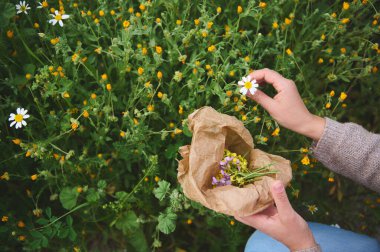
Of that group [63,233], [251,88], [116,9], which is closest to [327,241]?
[251,88]

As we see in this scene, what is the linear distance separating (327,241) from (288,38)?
1038mm

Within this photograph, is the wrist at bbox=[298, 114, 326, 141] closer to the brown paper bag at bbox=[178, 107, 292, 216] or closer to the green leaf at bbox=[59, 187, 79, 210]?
the brown paper bag at bbox=[178, 107, 292, 216]

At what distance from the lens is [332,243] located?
162 centimetres

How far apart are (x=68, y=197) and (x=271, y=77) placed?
41.4 inches

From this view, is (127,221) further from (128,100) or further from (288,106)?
(288,106)

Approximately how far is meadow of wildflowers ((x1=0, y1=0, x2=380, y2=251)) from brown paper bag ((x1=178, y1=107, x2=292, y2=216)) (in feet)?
0.57

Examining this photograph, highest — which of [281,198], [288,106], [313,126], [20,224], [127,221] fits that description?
[288,106]

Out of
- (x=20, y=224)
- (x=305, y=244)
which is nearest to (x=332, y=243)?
(x=305, y=244)

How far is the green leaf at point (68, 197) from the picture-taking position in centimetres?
177

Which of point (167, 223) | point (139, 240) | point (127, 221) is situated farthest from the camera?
point (139, 240)

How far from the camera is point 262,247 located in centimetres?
167

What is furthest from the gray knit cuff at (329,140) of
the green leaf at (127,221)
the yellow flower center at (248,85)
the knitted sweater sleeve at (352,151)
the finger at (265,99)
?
the green leaf at (127,221)

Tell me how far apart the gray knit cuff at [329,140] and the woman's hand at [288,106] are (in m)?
0.03

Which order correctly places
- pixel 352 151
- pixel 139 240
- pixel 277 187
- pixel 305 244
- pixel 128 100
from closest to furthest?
pixel 277 187 < pixel 305 244 < pixel 352 151 < pixel 128 100 < pixel 139 240
